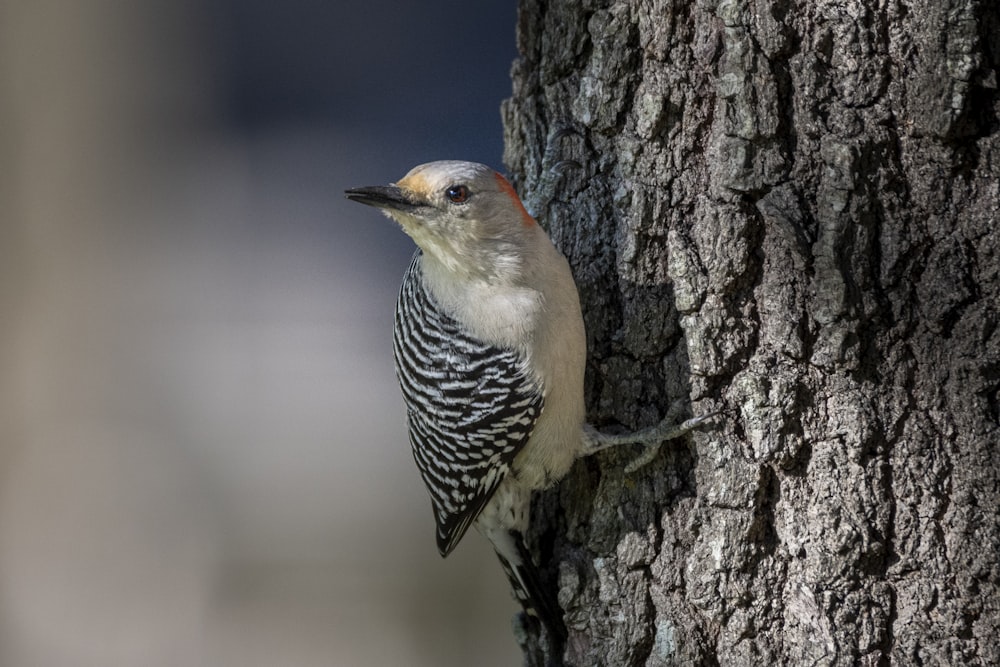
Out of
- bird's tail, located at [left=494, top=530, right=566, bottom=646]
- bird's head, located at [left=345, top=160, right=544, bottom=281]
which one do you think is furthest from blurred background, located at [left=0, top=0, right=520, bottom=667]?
bird's head, located at [left=345, top=160, right=544, bottom=281]

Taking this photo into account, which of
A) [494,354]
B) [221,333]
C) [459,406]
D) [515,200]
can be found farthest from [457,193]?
[221,333]

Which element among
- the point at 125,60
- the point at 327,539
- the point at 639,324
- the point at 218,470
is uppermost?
the point at 125,60

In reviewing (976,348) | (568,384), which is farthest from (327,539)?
(976,348)

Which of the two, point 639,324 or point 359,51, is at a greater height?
point 359,51

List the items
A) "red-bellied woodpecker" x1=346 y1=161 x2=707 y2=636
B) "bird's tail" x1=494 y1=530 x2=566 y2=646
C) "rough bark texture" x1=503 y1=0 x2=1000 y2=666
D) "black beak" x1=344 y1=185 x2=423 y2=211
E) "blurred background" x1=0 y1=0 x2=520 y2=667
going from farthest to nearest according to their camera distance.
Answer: "blurred background" x1=0 y1=0 x2=520 y2=667 → "bird's tail" x1=494 y1=530 x2=566 y2=646 → "red-bellied woodpecker" x1=346 y1=161 x2=707 y2=636 → "black beak" x1=344 y1=185 x2=423 y2=211 → "rough bark texture" x1=503 y1=0 x2=1000 y2=666

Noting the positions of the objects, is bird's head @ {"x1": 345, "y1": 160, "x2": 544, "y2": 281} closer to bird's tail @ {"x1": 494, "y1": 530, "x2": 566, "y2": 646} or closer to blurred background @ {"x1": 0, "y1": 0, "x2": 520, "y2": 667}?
bird's tail @ {"x1": 494, "y1": 530, "x2": 566, "y2": 646}

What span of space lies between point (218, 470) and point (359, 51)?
260 cm

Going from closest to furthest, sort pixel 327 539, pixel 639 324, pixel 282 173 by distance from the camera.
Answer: pixel 639 324
pixel 327 539
pixel 282 173

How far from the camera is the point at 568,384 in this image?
2.62 m

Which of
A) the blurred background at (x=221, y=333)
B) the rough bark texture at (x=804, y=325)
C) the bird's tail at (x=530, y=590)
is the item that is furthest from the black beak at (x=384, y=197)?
the blurred background at (x=221, y=333)

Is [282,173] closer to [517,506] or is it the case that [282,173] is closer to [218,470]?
[218,470]

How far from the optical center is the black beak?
249cm

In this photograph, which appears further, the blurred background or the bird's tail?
the blurred background

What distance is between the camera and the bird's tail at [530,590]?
272cm
